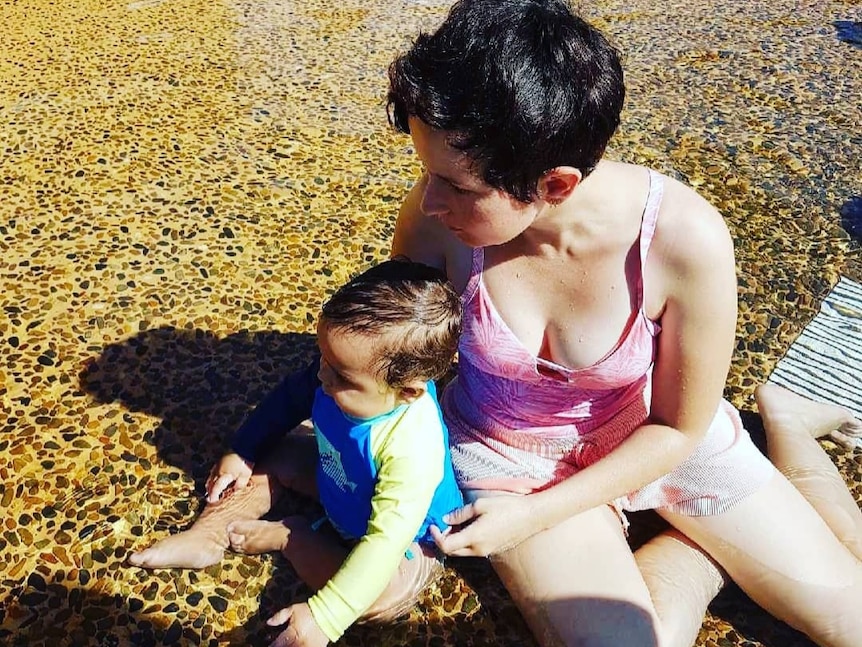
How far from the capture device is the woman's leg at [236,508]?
2.44 meters

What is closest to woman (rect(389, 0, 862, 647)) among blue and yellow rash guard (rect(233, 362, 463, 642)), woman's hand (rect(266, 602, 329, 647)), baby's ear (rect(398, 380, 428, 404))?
blue and yellow rash guard (rect(233, 362, 463, 642))

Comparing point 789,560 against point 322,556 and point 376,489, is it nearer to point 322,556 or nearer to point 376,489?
point 376,489

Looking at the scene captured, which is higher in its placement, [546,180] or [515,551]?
[546,180]

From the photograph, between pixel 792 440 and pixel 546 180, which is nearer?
pixel 546 180

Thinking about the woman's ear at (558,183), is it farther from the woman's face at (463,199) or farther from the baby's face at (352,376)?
the baby's face at (352,376)

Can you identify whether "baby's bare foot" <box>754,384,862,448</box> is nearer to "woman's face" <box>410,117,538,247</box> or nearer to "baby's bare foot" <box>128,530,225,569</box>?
"woman's face" <box>410,117,538,247</box>

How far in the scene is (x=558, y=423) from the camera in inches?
95.5

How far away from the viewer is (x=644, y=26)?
247 inches

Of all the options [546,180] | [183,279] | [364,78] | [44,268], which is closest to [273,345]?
[183,279]

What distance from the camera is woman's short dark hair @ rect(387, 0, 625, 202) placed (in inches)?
67.6

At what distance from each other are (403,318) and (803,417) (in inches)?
71.6

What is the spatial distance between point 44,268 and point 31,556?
156 centimetres

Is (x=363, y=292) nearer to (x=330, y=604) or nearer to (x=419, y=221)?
(x=419, y=221)

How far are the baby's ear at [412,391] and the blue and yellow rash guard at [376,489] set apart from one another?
6 centimetres
